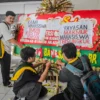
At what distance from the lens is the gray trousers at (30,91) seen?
2.33 m

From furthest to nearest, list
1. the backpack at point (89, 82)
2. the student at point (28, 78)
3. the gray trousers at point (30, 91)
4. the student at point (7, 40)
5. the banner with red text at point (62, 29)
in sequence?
1. the student at point (7, 40)
2. the banner with red text at point (62, 29)
3. the gray trousers at point (30, 91)
4. the student at point (28, 78)
5. the backpack at point (89, 82)

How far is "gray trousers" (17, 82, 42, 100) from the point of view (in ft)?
7.65

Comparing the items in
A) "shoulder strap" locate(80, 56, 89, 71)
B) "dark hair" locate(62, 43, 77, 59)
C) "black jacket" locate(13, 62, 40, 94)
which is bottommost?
"black jacket" locate(13, 62, 40, 94)

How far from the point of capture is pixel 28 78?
223 centimetres

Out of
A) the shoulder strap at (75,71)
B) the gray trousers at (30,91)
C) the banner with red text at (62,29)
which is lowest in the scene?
the gray trousers at (30,91)

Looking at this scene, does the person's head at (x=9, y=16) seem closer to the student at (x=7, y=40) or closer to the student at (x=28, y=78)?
the student at (x=7, y=40)

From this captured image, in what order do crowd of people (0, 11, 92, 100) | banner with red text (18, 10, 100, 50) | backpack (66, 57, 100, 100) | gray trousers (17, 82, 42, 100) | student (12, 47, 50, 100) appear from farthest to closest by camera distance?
1. banner with red text (18, 10, 100, 50)
2. gray trousers (17, 82, 42, 100)
3. student (12, 47, 50, 100)
4. crowd of people (0, 11, 92, 100)
5. backpack (66, 57, 100, 100)

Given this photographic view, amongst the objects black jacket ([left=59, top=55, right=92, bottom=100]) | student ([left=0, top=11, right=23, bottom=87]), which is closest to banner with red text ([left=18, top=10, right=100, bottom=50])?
student ([left=0, top=11, right=23, bottom=87])

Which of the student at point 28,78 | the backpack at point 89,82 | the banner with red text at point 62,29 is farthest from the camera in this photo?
the banner with red text at point 62,29

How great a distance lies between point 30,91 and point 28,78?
239mm

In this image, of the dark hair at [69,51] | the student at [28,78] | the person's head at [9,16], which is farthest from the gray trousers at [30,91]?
the person's head at [9,16]

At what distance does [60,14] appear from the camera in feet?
9.43

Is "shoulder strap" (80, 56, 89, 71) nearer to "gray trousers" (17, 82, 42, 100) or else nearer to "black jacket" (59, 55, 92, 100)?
"black jacket" (59, 55, 92, 100)

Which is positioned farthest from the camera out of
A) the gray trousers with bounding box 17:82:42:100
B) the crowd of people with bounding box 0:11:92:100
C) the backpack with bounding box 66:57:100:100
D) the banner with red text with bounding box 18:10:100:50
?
the banner with red text with bounding box 18:10:100:50
